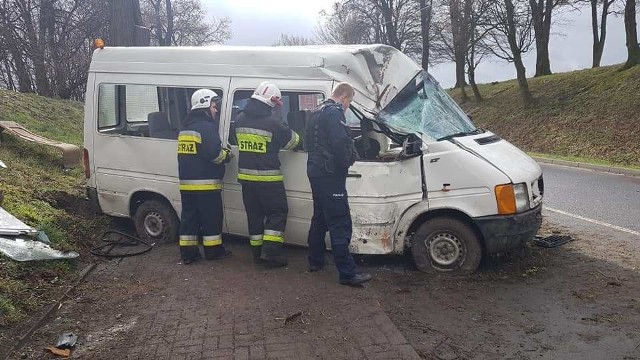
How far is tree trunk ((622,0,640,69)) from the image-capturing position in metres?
19.0

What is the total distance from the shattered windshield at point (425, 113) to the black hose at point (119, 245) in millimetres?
3214

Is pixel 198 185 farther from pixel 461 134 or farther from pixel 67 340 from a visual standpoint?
pixel 461 134

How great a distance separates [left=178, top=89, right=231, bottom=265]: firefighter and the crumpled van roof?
1.48 ft

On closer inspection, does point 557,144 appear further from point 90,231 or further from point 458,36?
point 90,231

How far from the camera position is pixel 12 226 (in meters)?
5.74

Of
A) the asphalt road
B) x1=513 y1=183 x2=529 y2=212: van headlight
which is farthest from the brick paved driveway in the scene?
the asphalt road

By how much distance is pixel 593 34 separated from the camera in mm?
27797

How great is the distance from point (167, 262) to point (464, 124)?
3.54 metres

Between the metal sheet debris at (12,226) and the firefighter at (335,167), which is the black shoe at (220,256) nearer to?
the firefighter at (335,167)

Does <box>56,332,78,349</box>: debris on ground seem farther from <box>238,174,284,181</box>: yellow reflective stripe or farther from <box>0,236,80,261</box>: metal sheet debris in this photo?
<box>238,174,284,181</box>: yellow reflective stripe

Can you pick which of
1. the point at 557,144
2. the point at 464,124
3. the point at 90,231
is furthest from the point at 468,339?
the point at 557,144

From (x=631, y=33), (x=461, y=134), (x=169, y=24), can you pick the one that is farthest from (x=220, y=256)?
(x=169, y=24)

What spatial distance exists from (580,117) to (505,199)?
52.8 feet

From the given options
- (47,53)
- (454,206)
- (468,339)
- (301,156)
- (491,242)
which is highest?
(47,53)
